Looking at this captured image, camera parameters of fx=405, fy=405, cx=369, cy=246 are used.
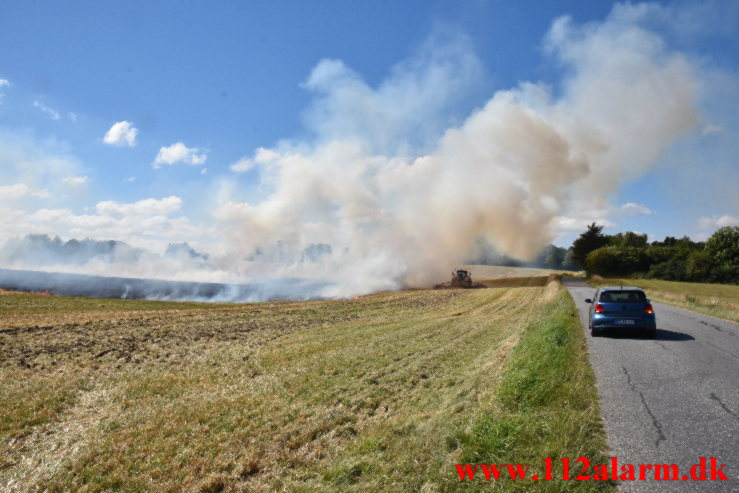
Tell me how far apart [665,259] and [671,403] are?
95331mm

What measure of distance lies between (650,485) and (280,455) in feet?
16.5

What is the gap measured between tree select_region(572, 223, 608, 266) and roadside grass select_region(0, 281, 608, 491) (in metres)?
92.9

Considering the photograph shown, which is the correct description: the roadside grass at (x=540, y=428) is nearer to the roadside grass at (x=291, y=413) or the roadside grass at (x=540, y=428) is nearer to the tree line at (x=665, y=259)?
the roadside grass at (x=291, y=413)

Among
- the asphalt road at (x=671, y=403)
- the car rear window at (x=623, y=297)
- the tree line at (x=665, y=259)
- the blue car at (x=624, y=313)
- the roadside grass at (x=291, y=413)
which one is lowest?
the roadside grass at (x=291, y=413)

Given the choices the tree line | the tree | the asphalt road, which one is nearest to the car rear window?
the asphalt road

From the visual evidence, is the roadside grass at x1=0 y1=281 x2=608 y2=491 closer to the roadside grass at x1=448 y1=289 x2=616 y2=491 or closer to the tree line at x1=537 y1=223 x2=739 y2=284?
the roadside grass at x1=448 y1=289 x2=616 y2=491

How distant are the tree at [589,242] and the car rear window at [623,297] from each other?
91.4m

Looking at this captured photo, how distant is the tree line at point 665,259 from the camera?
243 feet

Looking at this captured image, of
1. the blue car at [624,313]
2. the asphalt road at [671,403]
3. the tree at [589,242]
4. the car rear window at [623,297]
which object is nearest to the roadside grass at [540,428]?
the asphalt road at [671,403]

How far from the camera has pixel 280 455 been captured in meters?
6.50

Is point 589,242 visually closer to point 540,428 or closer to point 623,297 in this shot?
point 623,297

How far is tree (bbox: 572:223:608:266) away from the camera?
9756 cm

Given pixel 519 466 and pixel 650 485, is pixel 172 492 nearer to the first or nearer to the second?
pixel 519 466

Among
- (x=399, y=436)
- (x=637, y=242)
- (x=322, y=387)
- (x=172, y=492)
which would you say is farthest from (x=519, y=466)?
(x=637, y=242)
